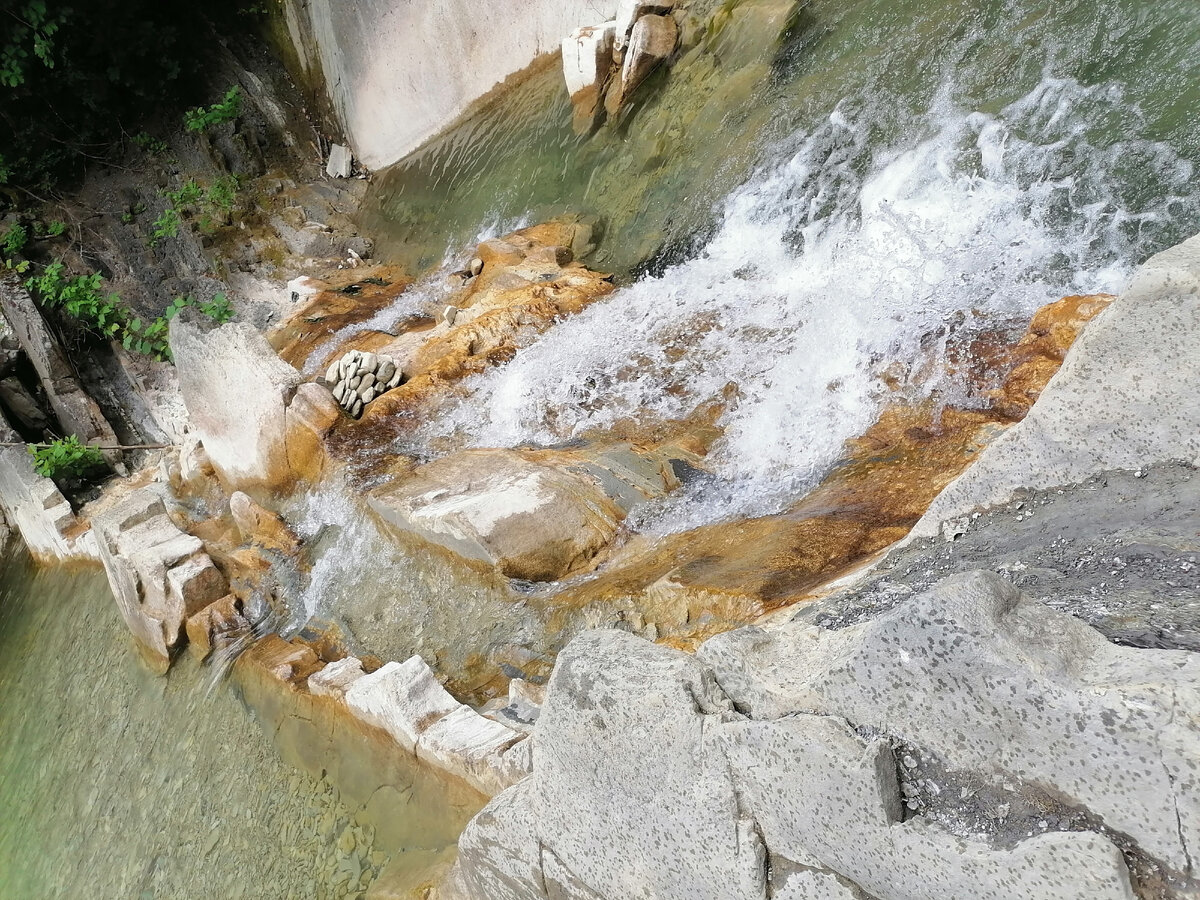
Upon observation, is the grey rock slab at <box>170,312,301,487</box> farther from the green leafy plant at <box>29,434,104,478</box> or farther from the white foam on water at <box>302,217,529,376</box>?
the green leafy plant at <box>29,434,104,478</box>

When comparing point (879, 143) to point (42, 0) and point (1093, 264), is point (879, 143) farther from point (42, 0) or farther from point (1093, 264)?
point (42, 0)

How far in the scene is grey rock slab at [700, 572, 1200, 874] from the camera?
111cm

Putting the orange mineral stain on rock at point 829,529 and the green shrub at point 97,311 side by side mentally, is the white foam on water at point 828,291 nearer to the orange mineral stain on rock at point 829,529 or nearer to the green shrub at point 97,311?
the orange mineral stain on rock at point 829,529

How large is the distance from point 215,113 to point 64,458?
5047 millimetres

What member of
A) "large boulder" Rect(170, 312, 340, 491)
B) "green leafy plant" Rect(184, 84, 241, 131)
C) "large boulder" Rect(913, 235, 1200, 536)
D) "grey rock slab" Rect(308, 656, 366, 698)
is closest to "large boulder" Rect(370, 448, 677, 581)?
"grey rock slab" Rect(308, 656, 366, 698)

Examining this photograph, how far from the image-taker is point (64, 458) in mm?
7035

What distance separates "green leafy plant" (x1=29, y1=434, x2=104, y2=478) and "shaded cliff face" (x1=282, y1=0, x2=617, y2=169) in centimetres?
475

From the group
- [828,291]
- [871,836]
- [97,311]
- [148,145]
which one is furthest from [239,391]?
[148,145]

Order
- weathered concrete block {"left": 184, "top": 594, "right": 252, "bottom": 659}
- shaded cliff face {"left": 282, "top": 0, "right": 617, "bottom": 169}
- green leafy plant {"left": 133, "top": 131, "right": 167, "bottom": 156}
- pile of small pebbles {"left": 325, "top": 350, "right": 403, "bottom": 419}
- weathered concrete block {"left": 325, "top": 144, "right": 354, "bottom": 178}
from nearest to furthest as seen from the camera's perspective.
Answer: weathered concrete block {"left": 184, "top": 594, "right": 252, "bottom": 659}
pile of small pebbles {"left": 325, "top": 350, "right": 403, "bottom": 419}
shaded cliff face {"left": 282, "top": 0, "right": 617, "bottom": 169}
green leafy plant {"left": 133, "top": 131, "right": 167, "bottom": 156}
weathered concrete block {"left": 325, "top": 144, "right": 354, "bottom": 178}

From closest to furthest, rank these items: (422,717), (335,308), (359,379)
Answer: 1. (422,717)
2. (359,379)
3. (335,308)

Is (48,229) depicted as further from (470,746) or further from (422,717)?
(470,746)

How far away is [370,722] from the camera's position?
3293 mm

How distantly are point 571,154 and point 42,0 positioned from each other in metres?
5.94

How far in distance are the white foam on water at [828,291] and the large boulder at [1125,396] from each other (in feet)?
5.70
